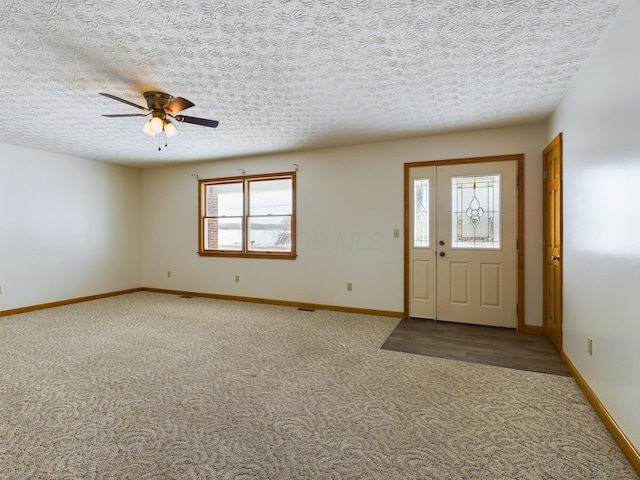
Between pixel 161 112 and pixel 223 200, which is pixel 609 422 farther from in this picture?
pixel 223 200

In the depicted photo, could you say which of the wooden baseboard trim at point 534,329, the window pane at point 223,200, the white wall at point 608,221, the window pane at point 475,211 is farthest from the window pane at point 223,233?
the white wall at point 608,221

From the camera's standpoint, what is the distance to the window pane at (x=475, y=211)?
4.27 metres

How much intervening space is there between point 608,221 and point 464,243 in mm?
2274

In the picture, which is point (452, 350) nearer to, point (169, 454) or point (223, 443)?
point (223, 443)

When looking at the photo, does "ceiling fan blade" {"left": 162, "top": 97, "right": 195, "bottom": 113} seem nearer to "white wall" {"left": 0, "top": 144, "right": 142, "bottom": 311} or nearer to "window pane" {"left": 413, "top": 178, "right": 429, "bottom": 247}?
"window pane" {"left": 413, "top": 178, "right": 429, "bottom": 247}

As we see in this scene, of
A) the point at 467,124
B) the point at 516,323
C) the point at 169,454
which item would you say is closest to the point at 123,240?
the point at 169,454

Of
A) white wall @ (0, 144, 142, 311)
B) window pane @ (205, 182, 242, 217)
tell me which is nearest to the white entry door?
window pane @ (205, 182, 242, 217)

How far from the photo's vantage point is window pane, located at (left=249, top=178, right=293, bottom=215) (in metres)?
5.63

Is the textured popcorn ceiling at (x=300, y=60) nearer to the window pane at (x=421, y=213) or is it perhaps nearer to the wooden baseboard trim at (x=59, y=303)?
the window pane at (x=421, y=213)

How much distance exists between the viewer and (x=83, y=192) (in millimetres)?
5852

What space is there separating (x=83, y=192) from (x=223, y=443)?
18.6 feet

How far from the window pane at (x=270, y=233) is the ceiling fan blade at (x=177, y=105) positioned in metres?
2.78

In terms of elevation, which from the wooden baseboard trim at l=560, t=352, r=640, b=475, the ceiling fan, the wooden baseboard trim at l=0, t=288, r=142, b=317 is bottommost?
the wooden baseboard trim at l=560, t=352, r=640, b=475

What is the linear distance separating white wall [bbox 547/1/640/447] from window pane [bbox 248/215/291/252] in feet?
12.6
